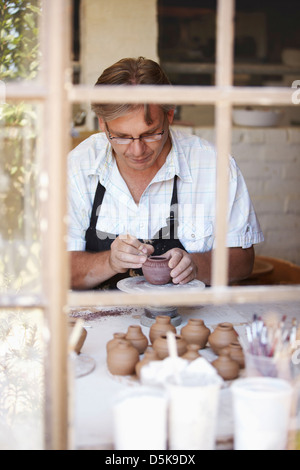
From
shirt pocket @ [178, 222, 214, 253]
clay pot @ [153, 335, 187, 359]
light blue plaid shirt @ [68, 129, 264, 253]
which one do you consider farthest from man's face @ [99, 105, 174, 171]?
clay pot @ [153, 335, 187, 359]

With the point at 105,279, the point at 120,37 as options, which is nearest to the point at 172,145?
the point at 105,279

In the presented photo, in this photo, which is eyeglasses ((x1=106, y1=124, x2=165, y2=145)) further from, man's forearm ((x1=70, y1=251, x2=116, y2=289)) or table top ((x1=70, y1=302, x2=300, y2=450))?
table top ((x1=70, y1=302, x2=300, y2=450))

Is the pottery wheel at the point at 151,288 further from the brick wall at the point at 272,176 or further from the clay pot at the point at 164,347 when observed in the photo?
the brick wall at the point at 272,176

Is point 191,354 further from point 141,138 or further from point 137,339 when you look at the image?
point 141,138

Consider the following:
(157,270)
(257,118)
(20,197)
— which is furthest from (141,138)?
(257,118)

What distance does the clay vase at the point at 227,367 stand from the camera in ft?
5.39

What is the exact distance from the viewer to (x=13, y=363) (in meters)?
2.08

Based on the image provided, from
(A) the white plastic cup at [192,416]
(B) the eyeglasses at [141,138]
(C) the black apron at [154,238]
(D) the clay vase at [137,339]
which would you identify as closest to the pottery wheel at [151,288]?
(D) the clay vase at [137,339]

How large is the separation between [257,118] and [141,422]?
144 inches

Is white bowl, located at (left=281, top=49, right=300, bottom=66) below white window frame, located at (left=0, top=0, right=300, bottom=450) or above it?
above

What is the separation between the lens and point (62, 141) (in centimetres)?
120

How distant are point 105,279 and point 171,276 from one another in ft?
1.69

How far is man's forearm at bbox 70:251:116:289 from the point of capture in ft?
8.75

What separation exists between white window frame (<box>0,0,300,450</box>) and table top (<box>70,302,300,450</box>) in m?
0.13
